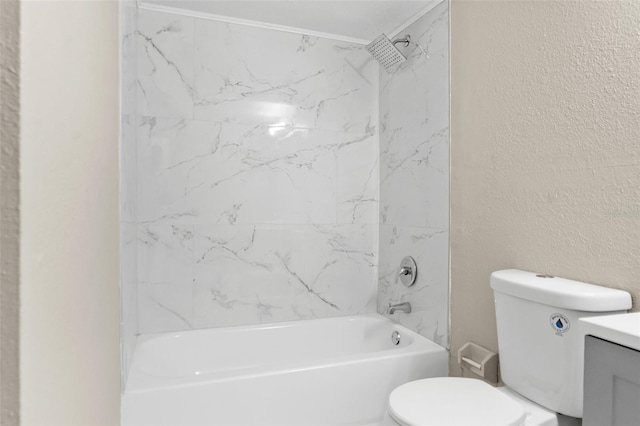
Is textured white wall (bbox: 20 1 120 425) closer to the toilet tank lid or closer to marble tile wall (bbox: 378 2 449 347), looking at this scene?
the toilet tank lid

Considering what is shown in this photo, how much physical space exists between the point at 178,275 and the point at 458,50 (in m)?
1.76

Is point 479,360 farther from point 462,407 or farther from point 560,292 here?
point 560,292

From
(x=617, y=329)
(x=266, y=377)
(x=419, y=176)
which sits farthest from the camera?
(x=419, y=176)

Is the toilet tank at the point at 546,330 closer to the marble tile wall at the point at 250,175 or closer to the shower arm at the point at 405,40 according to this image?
the marble tile wall at the point at 250,175

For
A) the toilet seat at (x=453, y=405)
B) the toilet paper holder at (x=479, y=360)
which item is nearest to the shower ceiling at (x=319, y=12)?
the toilet paper holder at (x=479, y=360)

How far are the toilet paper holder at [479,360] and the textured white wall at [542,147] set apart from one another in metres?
0.06

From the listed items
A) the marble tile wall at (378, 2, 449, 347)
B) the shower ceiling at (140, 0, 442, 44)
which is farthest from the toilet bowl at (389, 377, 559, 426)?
the shower ceiling at (140, 0, 442, 44)

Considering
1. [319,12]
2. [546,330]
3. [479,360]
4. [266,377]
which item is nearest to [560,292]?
[546,330]

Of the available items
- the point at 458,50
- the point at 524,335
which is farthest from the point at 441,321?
the point at 458,50

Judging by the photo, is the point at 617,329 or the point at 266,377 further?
the point at 266,377

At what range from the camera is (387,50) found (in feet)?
6.93

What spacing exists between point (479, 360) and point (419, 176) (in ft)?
3.04

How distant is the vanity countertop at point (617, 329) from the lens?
69 cm

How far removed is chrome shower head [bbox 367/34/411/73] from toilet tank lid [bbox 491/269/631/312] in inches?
50.2
